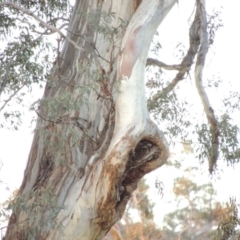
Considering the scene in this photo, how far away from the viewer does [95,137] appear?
6160 mm

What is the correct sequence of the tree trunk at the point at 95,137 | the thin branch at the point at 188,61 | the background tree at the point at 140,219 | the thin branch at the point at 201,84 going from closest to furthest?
the tree trunk at the point at 95,137, the thin branch at the point at 201,84, the thin branch at the point at 188,61, the background tree at the point at 140,219

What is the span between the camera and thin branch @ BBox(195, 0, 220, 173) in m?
7.15

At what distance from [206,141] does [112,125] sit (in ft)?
7.16

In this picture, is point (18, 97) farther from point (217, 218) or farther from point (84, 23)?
point (217, 218)

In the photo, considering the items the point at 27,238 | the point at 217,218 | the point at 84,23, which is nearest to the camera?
the point at 27,238

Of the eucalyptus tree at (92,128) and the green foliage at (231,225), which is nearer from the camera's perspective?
the eucalyptus tree at (92,128)

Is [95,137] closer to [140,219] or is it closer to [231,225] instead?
[231,225]

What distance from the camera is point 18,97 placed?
23.1 ft

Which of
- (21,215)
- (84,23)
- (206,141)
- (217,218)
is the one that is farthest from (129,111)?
(217,218)

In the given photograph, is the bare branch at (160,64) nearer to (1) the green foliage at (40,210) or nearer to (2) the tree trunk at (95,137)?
(2) the tree trunk at (95,137)

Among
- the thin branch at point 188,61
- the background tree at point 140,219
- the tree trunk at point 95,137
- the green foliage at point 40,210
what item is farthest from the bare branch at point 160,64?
the background tree at point 140,219

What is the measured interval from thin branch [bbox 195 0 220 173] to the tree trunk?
1041 mm

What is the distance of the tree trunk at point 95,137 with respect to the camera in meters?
5.32

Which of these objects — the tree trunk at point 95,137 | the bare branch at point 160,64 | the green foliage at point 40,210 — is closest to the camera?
the tree trunk at point 95,137
